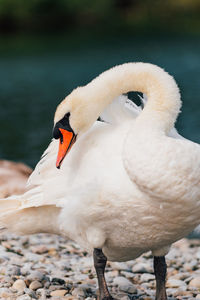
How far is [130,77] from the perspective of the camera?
438cm

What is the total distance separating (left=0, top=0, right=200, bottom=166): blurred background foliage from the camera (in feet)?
57.9

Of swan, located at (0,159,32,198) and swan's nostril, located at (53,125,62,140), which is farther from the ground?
swan, located at (0,159,32,198)

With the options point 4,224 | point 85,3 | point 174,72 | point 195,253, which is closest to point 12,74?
point 174,72

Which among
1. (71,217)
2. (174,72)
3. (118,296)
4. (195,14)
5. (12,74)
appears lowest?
(118,296)

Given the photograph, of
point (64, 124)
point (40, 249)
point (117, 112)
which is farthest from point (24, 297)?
point (40, 249)

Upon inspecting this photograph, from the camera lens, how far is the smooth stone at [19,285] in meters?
4.95

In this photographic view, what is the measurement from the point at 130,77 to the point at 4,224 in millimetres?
1646

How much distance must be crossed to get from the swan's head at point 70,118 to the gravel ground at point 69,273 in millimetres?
1346

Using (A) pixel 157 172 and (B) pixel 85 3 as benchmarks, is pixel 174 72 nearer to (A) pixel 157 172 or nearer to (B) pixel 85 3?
(A) pixel 157 172

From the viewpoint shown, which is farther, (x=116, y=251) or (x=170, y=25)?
(x=170, y=25)

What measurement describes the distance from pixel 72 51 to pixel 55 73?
4575 mm

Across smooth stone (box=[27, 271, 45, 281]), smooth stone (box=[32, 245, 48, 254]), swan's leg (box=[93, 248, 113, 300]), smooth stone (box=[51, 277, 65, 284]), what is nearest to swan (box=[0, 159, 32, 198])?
smooth stone (box=[32, 245, 48, 254])

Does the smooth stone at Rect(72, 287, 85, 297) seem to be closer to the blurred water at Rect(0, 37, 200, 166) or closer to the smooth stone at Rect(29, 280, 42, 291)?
the smooth stone at Rect(29, 280, 42, 291)

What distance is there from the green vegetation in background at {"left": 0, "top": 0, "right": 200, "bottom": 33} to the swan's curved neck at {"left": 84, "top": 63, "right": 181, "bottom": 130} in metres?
32.2
